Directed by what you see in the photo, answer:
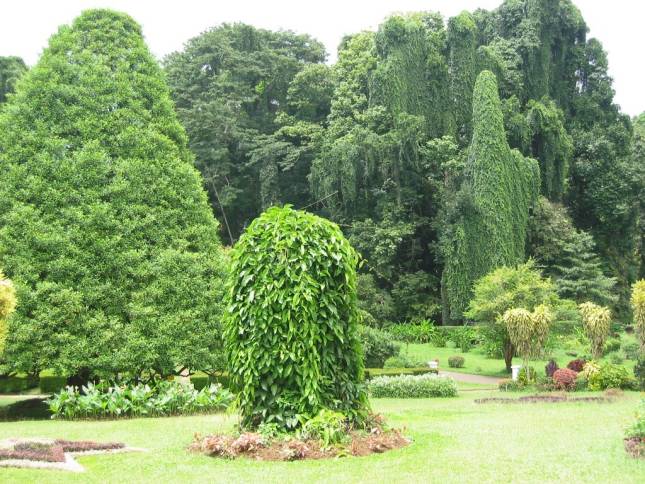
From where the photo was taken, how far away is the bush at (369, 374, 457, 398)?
1916 cm

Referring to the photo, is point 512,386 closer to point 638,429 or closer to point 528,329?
point 528,329

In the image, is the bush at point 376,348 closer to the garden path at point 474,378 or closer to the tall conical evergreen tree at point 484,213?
the garden path at point 474,378

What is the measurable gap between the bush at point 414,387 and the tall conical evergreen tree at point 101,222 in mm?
6460

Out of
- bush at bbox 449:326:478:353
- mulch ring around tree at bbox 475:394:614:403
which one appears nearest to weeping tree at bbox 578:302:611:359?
mulch ring around tree at bbox 475:394:614:403

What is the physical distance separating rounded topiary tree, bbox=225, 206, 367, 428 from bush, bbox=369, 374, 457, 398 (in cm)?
1023

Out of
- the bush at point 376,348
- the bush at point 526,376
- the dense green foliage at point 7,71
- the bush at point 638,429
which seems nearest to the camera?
the bush at point 638,429

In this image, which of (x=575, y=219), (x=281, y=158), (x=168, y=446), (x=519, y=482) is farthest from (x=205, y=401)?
(x=575, y=219)

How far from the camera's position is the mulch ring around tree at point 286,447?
7977 mm

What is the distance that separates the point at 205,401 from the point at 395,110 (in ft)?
105

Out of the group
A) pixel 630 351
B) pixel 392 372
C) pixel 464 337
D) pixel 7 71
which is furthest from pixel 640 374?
pixel 7 71

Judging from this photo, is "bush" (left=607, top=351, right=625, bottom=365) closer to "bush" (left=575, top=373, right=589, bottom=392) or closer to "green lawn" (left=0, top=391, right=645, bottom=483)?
"bush" (left=575, top=373, right=589, bottom=392)

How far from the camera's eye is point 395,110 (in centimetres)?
4262

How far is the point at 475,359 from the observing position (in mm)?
30609

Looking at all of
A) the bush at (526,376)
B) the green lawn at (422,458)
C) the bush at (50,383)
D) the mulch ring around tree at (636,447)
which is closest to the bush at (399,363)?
the bush at (526,376)
